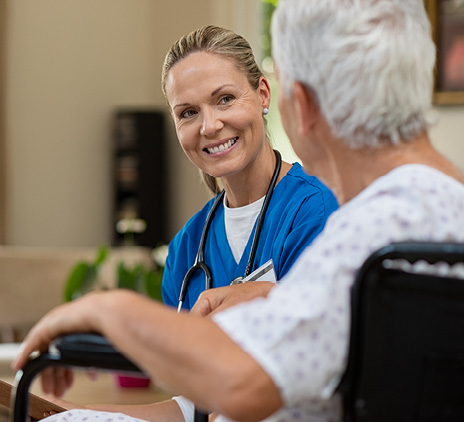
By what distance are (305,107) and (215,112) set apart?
0.81 m

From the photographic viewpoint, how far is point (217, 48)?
1.78 metres

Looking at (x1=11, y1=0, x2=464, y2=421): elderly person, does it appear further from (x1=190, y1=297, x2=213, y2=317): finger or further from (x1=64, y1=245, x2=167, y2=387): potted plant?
(x1=64, y1=245, x2=167, y2=387): potted plant

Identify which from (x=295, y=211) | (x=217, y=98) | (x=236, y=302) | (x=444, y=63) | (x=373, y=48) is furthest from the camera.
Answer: (x=444, y=63)

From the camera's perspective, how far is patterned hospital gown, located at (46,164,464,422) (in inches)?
31.3

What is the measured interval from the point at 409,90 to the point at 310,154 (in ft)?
0.50

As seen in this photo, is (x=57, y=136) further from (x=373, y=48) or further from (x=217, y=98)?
(x=373, y=48)

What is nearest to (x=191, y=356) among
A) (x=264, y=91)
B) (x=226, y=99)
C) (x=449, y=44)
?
(x=226, y=99)

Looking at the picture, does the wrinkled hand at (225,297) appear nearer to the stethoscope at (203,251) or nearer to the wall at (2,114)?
the stethoscope at (203,251)

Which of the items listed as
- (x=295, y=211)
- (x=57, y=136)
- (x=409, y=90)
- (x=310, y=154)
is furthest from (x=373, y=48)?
(x=57, y=136)

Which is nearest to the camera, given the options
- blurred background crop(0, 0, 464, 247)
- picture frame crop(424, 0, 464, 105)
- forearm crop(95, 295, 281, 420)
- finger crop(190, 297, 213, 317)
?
forearm crop(95, 295, 281, 420)

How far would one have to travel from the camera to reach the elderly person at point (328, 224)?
80 centimetres

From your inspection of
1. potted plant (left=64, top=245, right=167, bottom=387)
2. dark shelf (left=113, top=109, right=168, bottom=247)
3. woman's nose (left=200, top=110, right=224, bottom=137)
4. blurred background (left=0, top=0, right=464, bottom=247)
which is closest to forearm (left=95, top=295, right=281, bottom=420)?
woman's nose (left=200, top=110, right=224, bottom=137)

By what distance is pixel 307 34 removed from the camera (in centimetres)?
93

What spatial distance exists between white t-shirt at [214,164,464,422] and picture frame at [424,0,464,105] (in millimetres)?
4365
